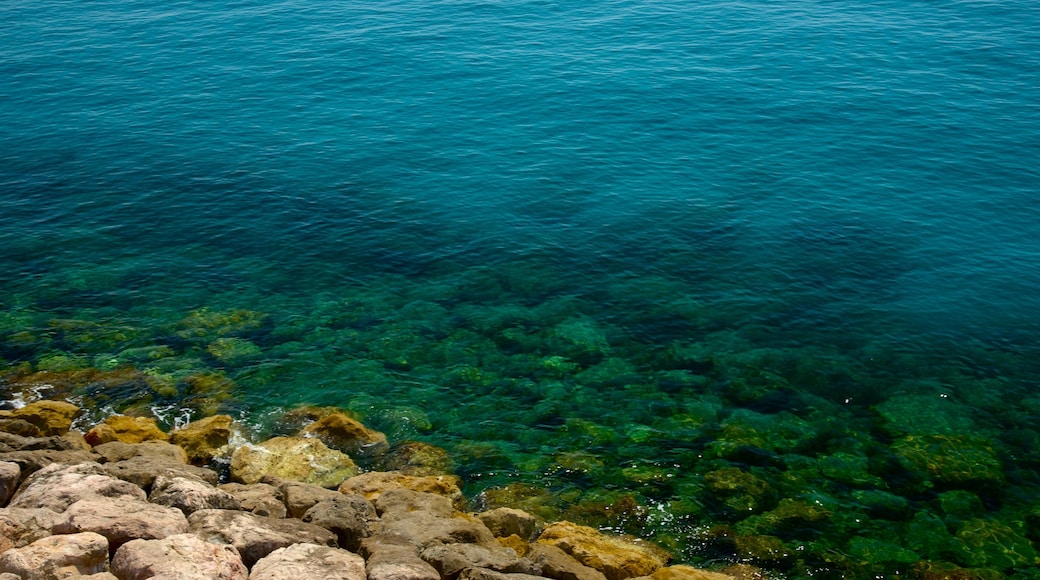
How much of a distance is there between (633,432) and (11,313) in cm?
2869

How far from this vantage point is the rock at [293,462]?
28984mm

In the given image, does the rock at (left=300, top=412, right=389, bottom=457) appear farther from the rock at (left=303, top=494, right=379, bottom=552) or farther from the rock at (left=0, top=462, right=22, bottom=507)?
the rock at (left=0, top=462, right=22, bottom=507)

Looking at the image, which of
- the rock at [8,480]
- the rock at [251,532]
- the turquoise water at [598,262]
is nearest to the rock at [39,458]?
the rock at [8,480]

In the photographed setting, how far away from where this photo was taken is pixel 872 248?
43344mm

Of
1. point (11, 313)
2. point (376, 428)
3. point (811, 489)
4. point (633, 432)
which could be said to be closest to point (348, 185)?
point (11, 313)

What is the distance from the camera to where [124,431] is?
30.0 metres

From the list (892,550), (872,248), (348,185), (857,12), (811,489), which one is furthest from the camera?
(857,12)

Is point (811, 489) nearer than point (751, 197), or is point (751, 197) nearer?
point (811, 489)

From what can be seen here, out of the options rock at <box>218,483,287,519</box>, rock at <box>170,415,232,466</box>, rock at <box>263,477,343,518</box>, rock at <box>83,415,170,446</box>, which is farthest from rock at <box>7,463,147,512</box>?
rock at <box>170,415,232,466</box>

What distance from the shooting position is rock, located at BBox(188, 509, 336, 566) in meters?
21.2

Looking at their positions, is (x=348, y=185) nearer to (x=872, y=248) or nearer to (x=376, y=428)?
(x=376, y=428)

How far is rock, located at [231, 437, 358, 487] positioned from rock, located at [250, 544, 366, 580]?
792cm

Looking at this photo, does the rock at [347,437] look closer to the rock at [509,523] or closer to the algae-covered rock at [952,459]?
the rock at [509,523]

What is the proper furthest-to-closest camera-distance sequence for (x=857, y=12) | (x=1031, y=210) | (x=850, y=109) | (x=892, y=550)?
(x=857, y=12) < (x=850, y=109) < (x=1031, y=210) < (x=892, y=550)
